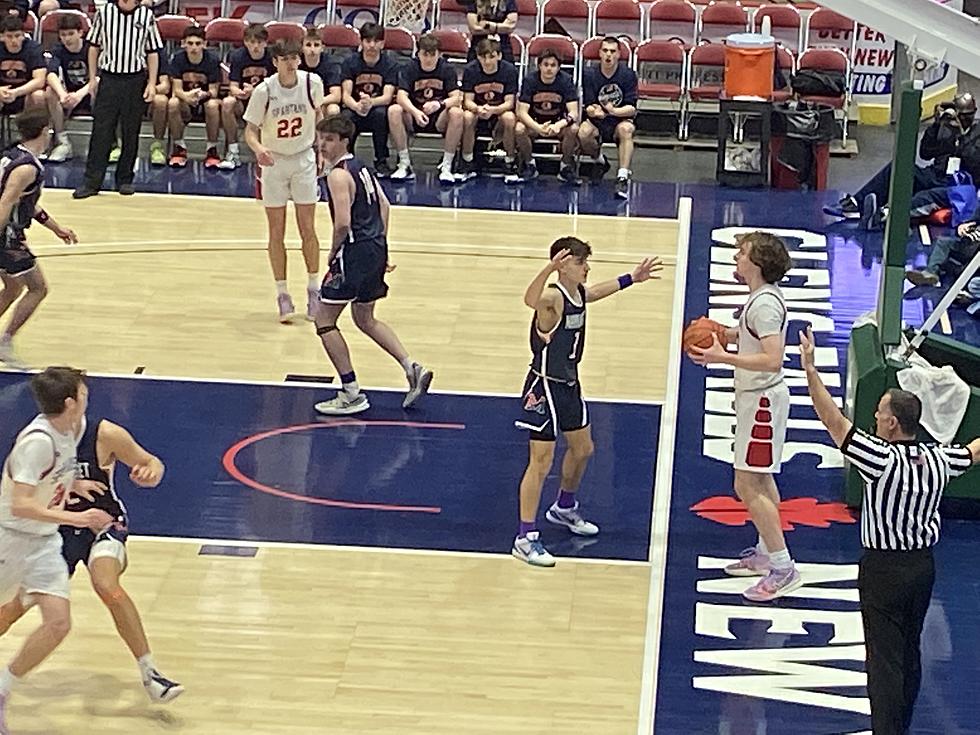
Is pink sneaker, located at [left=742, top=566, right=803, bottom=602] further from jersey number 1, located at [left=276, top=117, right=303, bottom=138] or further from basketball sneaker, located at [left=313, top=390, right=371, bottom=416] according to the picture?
jersey number 1, located at [left=276, top=117, right=303, bottom=138]

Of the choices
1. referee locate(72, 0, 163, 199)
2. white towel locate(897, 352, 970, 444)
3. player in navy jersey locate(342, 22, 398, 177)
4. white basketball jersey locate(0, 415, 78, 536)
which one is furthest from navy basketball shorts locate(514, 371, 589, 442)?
player in navy jersey locate(342, 22, 398, 177)

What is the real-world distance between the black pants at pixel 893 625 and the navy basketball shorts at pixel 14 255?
20.3ft

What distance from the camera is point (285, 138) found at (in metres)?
12.8

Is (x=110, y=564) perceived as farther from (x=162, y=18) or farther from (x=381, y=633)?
(x=162, y=18)

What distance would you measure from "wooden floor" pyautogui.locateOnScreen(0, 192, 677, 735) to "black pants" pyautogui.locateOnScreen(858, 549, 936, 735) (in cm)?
113

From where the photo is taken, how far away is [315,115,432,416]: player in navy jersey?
430 inches

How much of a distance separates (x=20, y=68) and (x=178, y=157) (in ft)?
5.60

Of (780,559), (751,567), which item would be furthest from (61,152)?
(780,559)

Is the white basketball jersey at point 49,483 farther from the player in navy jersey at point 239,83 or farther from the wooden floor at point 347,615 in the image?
the player in navy jersey at point 239,83

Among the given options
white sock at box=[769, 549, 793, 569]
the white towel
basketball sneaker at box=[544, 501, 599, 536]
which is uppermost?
the white towel

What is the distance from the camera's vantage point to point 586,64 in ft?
59.6

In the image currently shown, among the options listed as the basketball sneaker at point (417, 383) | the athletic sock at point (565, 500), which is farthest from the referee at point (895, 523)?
the basketball sneaker at point (417, 383)

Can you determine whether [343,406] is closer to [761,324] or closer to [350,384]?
[350,384]

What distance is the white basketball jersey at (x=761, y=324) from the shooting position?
28.5 feet
